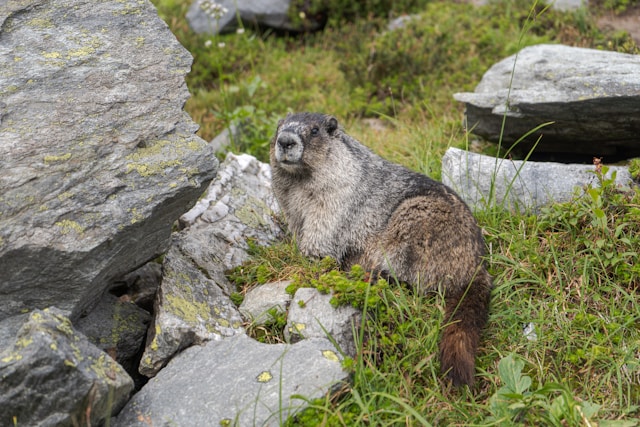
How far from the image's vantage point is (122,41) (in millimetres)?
5227

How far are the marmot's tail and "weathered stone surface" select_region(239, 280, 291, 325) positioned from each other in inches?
48.3

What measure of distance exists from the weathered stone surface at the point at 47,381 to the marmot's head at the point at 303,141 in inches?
98.8

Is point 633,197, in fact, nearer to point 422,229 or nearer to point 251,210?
point 422,229

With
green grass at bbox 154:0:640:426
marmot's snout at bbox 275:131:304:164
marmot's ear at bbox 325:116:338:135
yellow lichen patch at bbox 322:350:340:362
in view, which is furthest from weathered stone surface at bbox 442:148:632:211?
yellow lichen patch at bbox 322:350:340:362

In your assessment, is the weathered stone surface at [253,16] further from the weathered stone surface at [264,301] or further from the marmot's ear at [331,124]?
the weathered stone surface at [264,301]

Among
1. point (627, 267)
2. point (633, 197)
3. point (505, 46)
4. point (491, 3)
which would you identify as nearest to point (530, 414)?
point (627, 267)

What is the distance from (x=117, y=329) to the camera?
4.78 meters

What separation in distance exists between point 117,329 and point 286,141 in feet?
6.59

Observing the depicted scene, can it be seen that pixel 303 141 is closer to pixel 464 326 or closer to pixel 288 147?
pixel 288 147

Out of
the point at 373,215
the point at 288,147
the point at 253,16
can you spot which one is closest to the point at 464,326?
the point at 373,215

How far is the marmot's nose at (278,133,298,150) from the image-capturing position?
5.56m

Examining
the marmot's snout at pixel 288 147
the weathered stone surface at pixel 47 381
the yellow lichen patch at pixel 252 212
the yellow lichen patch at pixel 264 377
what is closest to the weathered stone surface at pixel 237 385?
the yellow lichen patch at pixel 264 377

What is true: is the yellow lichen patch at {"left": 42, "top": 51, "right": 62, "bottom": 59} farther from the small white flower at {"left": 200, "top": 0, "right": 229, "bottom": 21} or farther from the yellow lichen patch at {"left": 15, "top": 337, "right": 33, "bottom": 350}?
the small white flower at {"left": 200, "top": 0, "right": 229, "bottom": 21}

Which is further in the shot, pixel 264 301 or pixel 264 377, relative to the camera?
pixel 264 301
